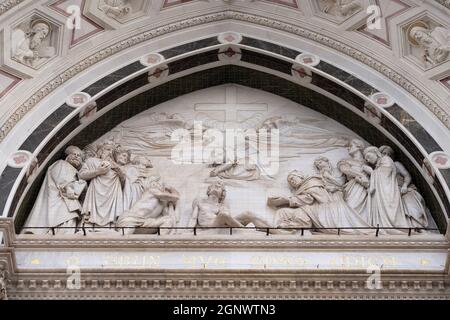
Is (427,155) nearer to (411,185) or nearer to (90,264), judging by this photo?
(411,185)

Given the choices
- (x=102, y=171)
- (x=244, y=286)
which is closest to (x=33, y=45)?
(x=102, y=171)

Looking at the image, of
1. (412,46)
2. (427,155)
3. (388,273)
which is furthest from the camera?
(412,46)

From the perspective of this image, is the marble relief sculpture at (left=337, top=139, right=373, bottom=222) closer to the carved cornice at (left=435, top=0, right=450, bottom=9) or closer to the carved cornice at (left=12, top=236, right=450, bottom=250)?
the carved cornice at (left=12, top=236, right=450, bottom=250)

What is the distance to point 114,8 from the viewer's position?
1964 centimetres

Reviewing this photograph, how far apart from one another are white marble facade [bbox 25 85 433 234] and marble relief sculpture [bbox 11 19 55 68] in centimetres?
179

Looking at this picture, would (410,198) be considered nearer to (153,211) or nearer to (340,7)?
(340,7)

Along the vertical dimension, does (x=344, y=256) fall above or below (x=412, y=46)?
below

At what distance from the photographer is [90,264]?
53.9 ft

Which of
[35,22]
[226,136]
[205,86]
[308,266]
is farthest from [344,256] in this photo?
[35,22]

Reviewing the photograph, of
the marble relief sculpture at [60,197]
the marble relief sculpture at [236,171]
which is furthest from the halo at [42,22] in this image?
the marble relief sculpture at [236,171]

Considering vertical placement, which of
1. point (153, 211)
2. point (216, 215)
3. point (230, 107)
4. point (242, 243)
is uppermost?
point (230, 107)

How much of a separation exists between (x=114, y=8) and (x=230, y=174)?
383cm

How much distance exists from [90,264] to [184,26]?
18.5 feet

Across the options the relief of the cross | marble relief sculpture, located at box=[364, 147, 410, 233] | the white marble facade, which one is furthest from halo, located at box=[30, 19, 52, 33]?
marble relief sculpture, located at box=[364, 147, 410, 233]
